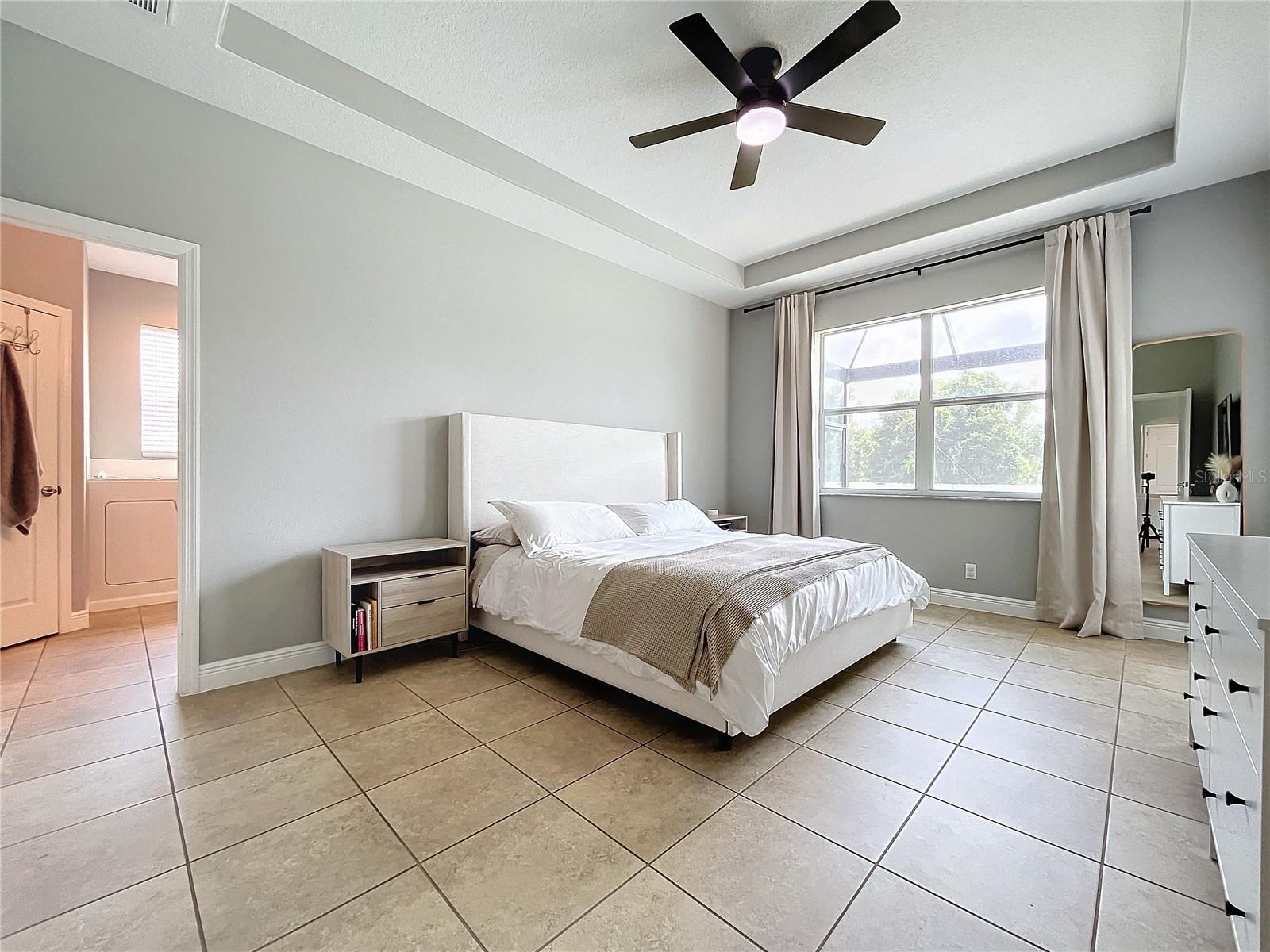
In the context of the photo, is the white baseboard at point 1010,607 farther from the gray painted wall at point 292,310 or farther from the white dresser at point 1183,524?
the gray painted wall at point 292,310

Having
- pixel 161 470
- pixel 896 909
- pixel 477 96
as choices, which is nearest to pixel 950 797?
pixel 896 909

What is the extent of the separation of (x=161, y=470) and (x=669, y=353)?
15.0 ft

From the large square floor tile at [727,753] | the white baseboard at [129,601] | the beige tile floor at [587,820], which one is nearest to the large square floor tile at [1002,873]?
the beige tile floor at [587,820]

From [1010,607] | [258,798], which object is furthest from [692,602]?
[1010,607]

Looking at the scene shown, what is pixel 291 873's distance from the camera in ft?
4.76

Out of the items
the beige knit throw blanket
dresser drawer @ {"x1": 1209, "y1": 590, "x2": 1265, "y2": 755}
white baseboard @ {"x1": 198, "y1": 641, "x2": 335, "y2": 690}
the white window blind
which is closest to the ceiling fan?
the beige knit throw blanket

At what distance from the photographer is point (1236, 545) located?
1820 mm

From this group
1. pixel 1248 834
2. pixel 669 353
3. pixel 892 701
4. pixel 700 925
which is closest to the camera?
pixel 1248 834

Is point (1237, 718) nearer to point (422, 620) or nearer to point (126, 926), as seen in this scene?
point (126, 926)

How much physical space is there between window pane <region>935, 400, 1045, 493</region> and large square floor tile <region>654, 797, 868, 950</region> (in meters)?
3.61

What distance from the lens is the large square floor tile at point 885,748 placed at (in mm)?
1963

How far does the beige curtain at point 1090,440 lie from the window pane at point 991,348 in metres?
0.24

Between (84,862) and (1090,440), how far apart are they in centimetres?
520

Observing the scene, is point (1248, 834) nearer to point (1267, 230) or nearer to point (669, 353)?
point (1267, 230)
